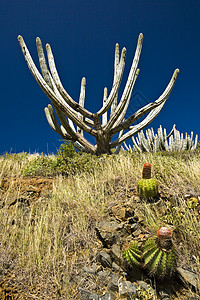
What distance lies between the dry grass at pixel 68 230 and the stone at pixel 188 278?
0.21m

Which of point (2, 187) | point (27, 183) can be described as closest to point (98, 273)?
point (27, 183)

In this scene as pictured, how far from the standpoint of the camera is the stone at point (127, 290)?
7.03 feet

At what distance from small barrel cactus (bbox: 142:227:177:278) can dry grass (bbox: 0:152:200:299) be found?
38 centimetres

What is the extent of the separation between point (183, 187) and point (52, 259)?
2607 millimetres

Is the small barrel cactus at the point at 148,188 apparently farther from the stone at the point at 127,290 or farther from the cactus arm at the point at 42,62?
the cactus arm at the point at 42,62

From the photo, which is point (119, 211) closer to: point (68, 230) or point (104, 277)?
point (68, 230)

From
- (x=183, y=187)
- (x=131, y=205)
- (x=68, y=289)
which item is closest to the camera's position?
(x=68, y=289)

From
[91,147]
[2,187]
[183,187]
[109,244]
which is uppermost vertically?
[91,147]

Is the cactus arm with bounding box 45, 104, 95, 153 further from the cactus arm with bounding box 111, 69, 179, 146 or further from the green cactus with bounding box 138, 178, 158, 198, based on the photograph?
the green cactus with bounding box 138, 178, 158, 198

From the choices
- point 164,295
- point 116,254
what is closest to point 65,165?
point 116,254

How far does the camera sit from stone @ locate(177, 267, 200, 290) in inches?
86.0

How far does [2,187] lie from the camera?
16.0 feet

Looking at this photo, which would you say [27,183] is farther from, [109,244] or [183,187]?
[183,187]

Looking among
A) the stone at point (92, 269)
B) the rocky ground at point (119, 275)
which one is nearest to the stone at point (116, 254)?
the rocky ground at point (119, 275)
